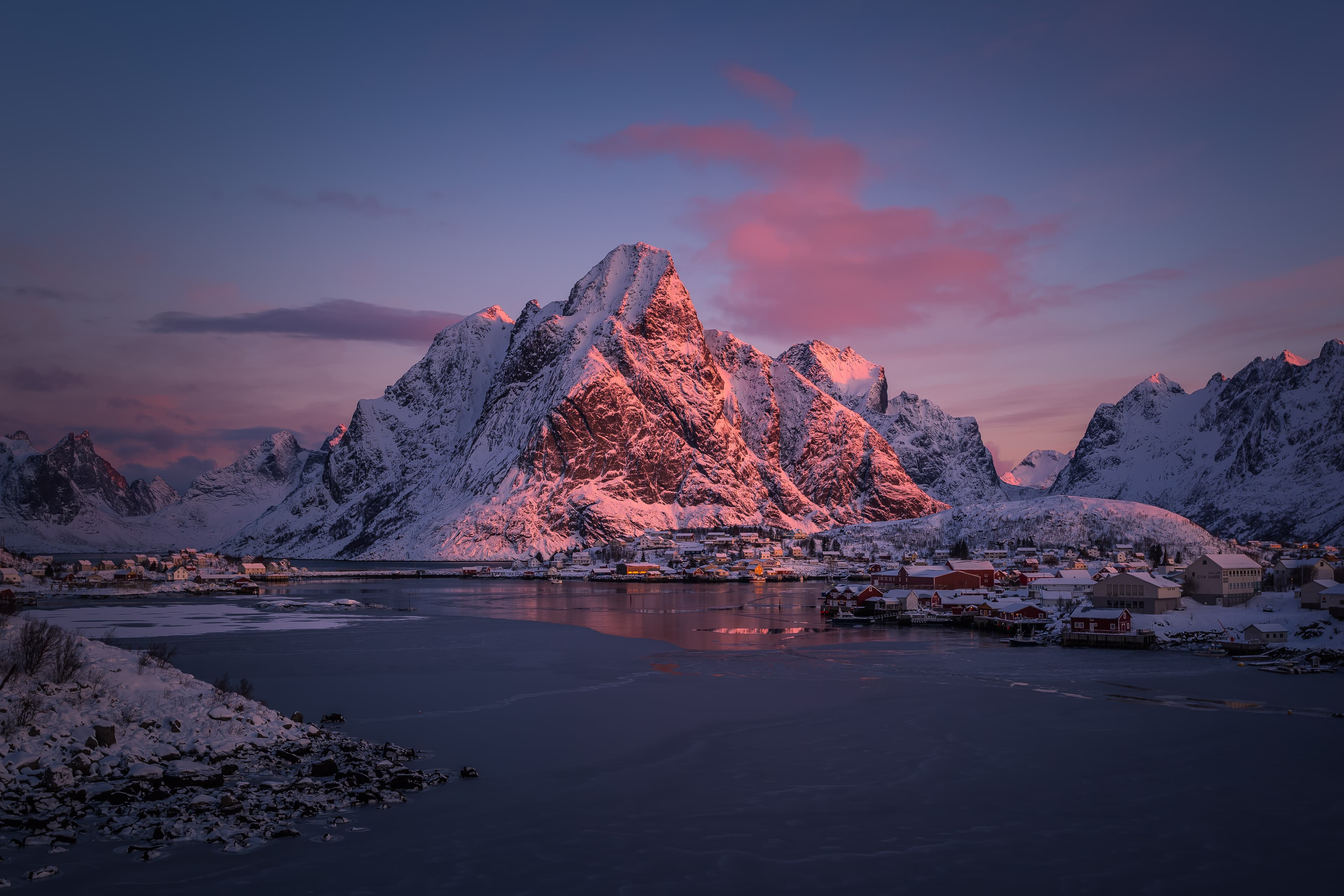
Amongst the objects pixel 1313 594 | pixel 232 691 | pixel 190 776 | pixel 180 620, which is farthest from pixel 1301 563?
pixel 190 776

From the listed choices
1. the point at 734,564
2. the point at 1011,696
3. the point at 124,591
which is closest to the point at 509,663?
the point at 1011,696

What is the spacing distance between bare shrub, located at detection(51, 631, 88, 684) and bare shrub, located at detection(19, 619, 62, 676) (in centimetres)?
20

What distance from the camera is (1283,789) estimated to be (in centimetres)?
2431

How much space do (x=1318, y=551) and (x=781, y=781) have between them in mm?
181396

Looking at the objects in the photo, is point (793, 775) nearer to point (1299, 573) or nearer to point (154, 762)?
point (154, 762)

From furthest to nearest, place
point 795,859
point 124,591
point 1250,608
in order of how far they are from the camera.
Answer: point 124,591 < point 1250,608 < point 795,859

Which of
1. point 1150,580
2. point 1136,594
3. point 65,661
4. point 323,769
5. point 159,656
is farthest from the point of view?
point 1136,594

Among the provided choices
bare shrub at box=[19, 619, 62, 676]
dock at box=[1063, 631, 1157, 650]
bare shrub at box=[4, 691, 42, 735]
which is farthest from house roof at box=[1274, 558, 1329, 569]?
bare shrub at box=[4, 691, 42, 735]

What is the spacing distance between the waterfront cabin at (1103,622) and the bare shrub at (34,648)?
62869 mm

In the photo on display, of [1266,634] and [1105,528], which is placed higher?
[1105,528]

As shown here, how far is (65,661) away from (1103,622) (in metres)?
62.9

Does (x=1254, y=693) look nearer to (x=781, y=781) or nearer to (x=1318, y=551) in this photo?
(x=781, y=781)

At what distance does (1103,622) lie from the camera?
64938 mm

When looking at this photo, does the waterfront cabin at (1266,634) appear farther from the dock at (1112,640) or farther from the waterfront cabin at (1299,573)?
the waterfront cabin at (1299,573)
